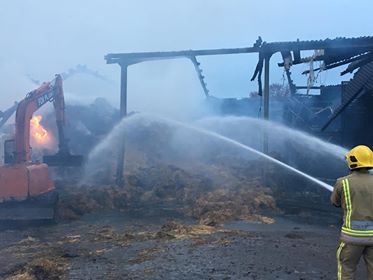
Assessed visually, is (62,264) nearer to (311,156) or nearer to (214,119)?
(311,156)

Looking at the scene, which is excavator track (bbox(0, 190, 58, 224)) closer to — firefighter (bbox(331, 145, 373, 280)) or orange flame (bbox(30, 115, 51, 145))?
orange flame (bbox(30, 115, 51, 145))

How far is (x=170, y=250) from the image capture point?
6754mm

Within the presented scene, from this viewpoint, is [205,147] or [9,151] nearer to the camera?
[9,151]

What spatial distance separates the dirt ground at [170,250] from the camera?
227 inches

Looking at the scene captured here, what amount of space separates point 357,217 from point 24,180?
7827 mm

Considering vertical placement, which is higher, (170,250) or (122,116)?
(122,116)

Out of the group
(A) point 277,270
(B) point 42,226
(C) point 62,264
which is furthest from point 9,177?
(A) point 277,270

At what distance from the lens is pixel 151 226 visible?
8.97 meters

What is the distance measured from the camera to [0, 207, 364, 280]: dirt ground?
5754 mm

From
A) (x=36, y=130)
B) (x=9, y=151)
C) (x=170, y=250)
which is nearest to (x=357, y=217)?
(x=170, y=250)

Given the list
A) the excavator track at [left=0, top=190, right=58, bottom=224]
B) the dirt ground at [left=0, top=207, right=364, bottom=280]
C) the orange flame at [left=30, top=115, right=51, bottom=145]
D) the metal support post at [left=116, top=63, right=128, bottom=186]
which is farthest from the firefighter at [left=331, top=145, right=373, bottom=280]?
the orange flame at [left=30, top=115, right=51, bottom=145]

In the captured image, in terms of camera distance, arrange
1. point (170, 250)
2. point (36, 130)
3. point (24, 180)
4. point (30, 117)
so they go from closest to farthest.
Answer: point (170, 250)
point (24, 180)
point (30, 117)
point (36, 130)

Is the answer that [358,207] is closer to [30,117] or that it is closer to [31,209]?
[31,209]

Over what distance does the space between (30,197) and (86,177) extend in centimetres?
479
